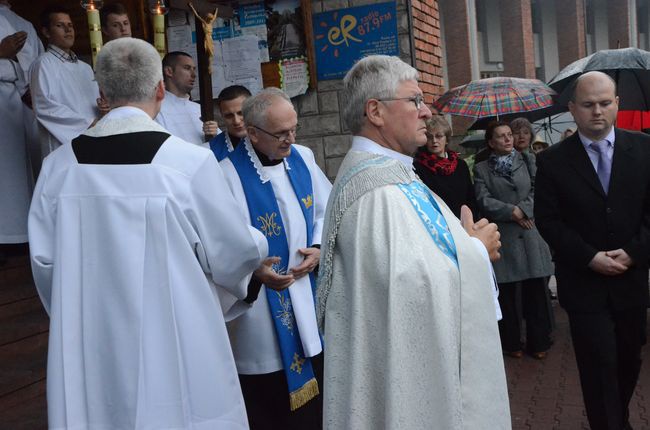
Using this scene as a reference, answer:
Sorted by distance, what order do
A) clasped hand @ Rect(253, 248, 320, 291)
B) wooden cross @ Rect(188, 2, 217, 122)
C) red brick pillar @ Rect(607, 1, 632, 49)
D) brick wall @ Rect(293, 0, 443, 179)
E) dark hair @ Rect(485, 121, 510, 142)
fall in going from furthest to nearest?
red brick pillar @ Rect(607, 1, 632, 49), brick wall @ Rect(293, 0, 443, 179), dark hair @ Rect(485, 121, 510, 142), wooden cross @ Rect(188, 2, 217, 122), clasped hand @ Rect(253, 248, 320, 291)

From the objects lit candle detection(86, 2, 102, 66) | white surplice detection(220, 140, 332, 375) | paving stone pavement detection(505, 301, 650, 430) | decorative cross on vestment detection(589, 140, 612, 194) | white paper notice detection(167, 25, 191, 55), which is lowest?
paving stone pavement detection(505, 301, 650, 430)

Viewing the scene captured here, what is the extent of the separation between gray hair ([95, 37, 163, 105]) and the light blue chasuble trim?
3.38ft

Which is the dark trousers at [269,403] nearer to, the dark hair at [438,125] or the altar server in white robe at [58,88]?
the altar server in white robe at [58,88]

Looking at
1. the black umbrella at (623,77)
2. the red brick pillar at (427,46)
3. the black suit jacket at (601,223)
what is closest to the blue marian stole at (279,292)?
the black suit jacket at (601,223)

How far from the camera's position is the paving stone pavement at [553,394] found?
479 cm

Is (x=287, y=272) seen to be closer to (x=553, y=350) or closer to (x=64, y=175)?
(x=64, y=175)

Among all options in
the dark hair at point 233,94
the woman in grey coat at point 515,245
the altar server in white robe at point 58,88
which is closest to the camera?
the dark hair at point 233,94

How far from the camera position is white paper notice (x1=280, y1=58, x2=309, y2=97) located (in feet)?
22.8

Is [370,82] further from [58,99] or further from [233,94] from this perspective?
Result: [58,99]

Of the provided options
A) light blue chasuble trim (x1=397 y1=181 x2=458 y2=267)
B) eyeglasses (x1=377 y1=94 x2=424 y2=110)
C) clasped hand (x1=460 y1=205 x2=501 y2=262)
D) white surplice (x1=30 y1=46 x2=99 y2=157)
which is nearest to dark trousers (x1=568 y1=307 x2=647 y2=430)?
clasped hand (x1=460 y1=205 x2=501 y2=262)

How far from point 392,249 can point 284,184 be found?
1528mm

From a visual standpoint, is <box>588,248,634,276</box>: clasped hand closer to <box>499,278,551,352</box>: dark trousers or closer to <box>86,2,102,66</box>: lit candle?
<box>499,278,551,352</box>: dark trousers

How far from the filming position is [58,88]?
203 inches

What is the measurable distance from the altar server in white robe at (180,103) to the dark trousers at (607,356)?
9.44ft
